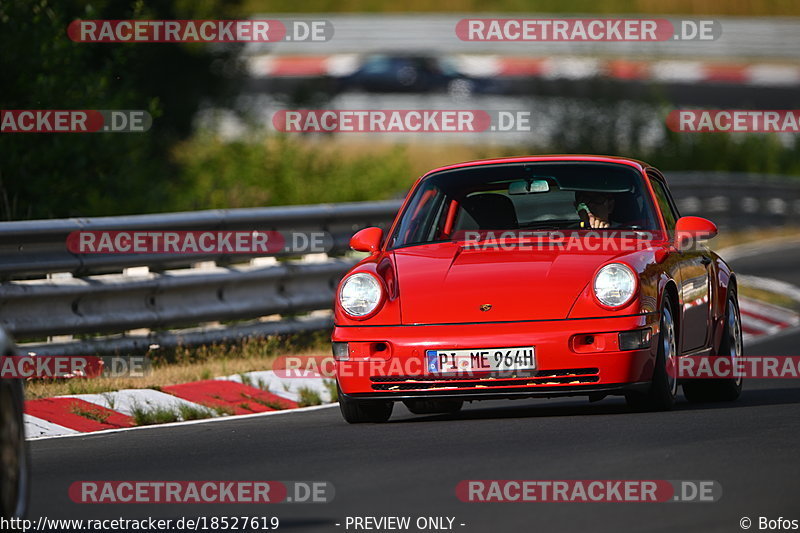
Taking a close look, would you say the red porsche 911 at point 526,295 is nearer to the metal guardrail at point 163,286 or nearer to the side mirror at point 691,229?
the side mirror at point 691,229

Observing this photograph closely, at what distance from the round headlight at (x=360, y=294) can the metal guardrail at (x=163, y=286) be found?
2671mm

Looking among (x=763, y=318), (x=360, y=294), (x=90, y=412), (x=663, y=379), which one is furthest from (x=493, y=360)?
(x=763, y=318)

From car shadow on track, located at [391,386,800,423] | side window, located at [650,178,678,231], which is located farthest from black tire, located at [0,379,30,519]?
side window, located at [650,178,678,231]

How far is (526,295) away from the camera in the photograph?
9.21 m

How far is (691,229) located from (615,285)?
45.4 inches

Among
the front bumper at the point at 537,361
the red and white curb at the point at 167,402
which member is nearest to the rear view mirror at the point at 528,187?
the front bumper at the point at 537,361

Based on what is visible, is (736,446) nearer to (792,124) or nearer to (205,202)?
(205,202)

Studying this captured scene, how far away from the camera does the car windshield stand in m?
10.2

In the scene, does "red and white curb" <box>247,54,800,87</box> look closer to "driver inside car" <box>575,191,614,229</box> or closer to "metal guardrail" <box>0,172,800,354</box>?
"metal guardrail" <box>0,172,800,354</box>

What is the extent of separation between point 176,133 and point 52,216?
9.45m

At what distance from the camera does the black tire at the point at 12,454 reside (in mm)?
5691

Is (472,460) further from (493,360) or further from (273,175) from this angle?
(273,175)

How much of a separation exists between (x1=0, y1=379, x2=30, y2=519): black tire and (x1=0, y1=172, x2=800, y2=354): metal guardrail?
5235 millimetres

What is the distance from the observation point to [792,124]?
3600cm
